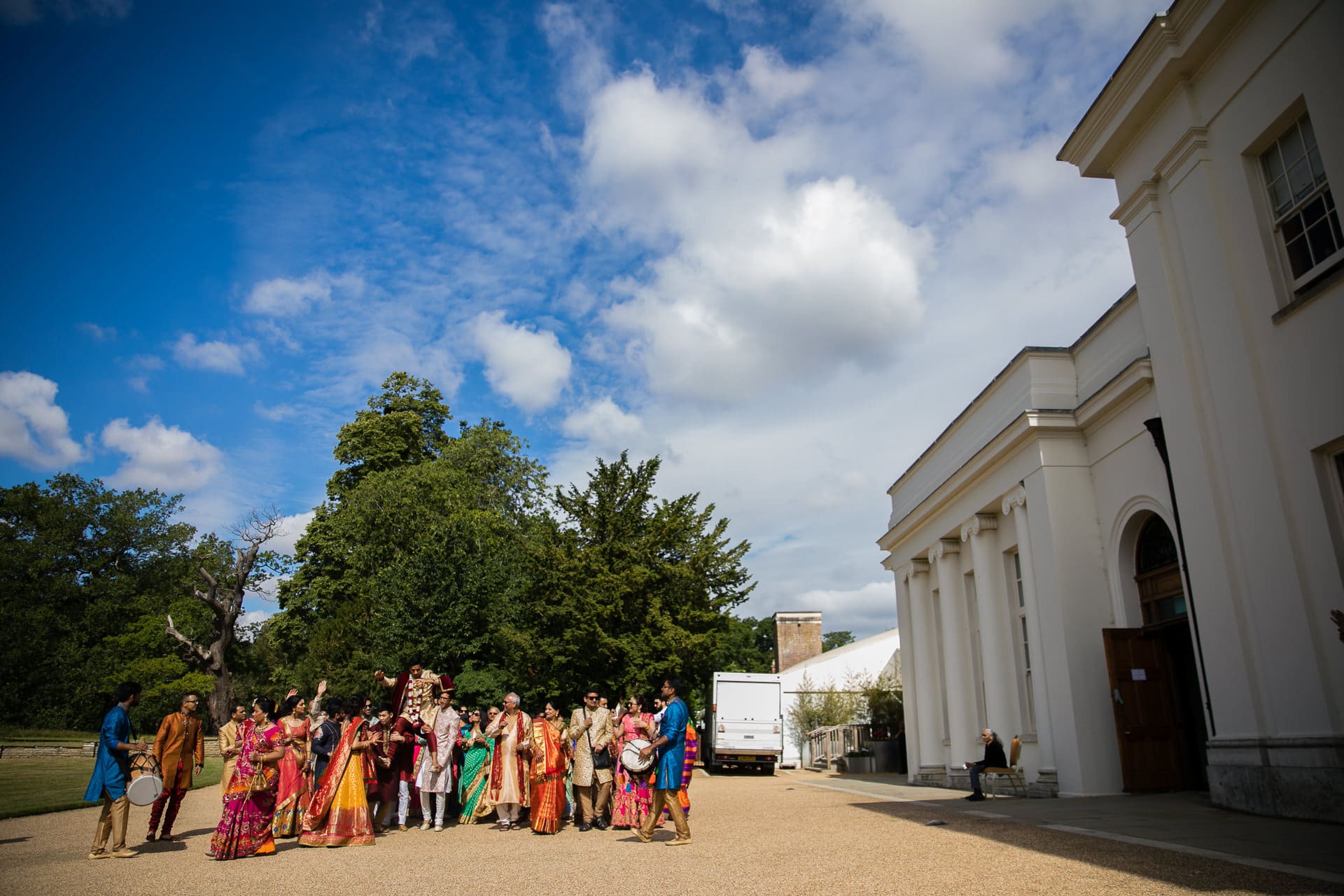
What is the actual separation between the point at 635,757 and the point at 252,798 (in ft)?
14.0

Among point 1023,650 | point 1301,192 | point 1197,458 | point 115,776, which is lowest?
point 115,776

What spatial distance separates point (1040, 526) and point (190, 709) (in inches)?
523

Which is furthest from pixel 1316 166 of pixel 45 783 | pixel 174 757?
pixel 45 783

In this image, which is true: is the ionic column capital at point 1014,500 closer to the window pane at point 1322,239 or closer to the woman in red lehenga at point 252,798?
the window pane at point 1322,239

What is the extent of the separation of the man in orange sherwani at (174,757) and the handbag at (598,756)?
4.95 metres

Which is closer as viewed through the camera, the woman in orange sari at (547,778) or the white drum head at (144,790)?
the white drum head at (144,790)

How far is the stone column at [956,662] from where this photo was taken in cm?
1873

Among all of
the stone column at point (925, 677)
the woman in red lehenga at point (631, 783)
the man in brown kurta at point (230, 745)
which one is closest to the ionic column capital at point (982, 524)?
the stone column at point (925, 677)

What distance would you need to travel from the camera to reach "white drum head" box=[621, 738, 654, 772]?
10055 millimetres

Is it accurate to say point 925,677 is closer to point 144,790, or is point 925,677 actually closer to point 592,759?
point 592,759

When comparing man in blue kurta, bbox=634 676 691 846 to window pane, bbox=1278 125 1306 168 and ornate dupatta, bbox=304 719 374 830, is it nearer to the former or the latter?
ornate dupatta, bbox=304 719 374 830

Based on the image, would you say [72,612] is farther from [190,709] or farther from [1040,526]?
[1040,526]

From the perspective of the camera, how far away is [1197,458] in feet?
32.4

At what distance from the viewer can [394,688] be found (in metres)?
12.2
